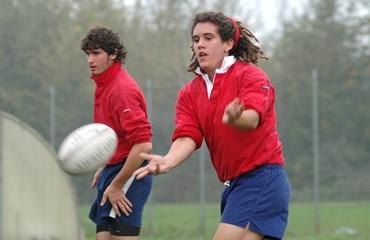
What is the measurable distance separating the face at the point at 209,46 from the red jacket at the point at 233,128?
0.26 feet

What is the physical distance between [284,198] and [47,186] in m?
1.39

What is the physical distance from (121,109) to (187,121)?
3.47 ft

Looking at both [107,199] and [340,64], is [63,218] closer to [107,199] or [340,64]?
[107,199]

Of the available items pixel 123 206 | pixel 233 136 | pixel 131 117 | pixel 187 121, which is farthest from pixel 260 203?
pixel 123 206

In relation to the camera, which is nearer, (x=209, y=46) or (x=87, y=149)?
(x=209, y=46)

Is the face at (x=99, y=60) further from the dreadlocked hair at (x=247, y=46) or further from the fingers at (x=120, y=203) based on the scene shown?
the dreadlocked hair at (x=247, y=46)

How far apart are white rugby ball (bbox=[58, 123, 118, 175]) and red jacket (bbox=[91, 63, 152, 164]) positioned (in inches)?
14.6

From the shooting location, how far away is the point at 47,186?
646 cm

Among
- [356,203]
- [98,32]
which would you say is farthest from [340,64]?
[98,32]

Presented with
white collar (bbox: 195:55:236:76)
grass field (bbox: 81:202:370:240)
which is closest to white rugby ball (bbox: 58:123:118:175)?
white collar (bbox: 195:55:236:76)

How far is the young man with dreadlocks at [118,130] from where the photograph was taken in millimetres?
7387

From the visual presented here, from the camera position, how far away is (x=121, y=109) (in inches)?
292

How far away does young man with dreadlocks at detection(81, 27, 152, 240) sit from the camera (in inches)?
291

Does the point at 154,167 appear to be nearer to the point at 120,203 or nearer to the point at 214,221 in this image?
the point at 120,203
